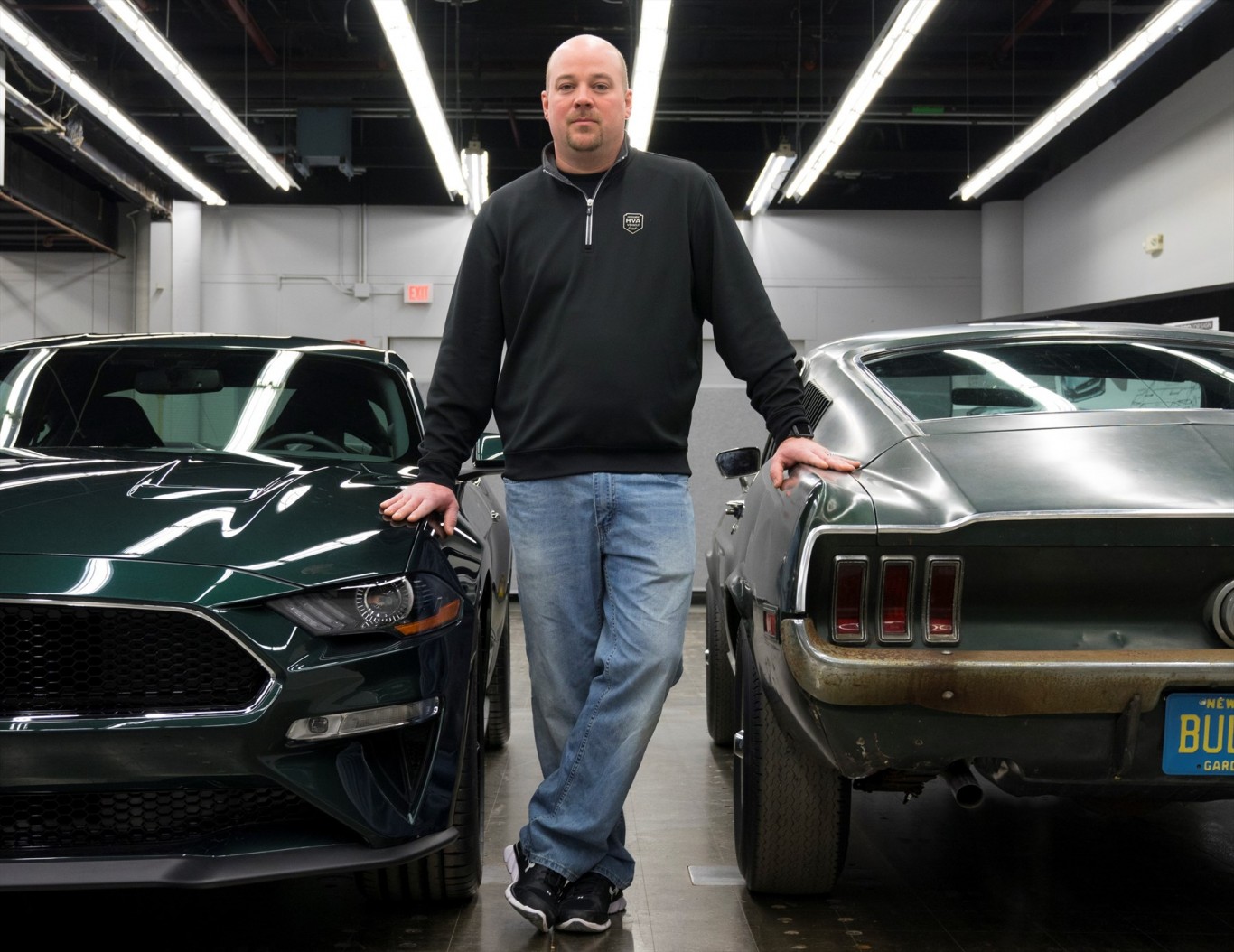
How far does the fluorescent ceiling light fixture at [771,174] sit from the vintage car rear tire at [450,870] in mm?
10372

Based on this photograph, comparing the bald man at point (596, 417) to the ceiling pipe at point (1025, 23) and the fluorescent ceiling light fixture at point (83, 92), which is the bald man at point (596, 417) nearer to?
the fluorescent ceiling light fixture at point (83, 92)

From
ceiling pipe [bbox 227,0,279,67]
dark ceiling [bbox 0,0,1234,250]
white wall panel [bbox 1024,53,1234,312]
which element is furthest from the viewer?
dark ceiling [bbox 0,0,1234,250]

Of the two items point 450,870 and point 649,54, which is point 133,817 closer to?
point 450,870

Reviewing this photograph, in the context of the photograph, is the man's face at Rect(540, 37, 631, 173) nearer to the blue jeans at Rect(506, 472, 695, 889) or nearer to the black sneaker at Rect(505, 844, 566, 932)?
the blue jeans at Rect(506, 472, 695, 889)

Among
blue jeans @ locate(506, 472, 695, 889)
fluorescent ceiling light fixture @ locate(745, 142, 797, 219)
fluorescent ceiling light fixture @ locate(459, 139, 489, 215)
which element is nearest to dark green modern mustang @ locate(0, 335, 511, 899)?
blue jeans @ locate(506, 472, 695, 889)

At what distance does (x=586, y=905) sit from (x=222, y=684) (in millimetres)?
949

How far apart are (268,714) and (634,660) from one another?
786mm

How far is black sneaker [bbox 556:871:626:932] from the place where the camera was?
8.66 ft

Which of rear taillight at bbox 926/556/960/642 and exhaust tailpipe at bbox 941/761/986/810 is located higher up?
rear taillight at bbox 926/556/960/642

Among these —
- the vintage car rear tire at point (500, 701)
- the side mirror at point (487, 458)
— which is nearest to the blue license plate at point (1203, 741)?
the side mirror at point (487, 458)

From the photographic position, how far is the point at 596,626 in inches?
107

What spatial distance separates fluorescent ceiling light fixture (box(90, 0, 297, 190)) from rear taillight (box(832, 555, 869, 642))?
705 centimetres

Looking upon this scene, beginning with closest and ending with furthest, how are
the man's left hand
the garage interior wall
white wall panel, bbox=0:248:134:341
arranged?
1. the man's left hand
2. the garage interior wall
3. white wall panel, bbox=0:248:134:341

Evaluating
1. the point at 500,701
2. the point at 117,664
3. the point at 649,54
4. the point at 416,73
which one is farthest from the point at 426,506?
the point at 416,73
